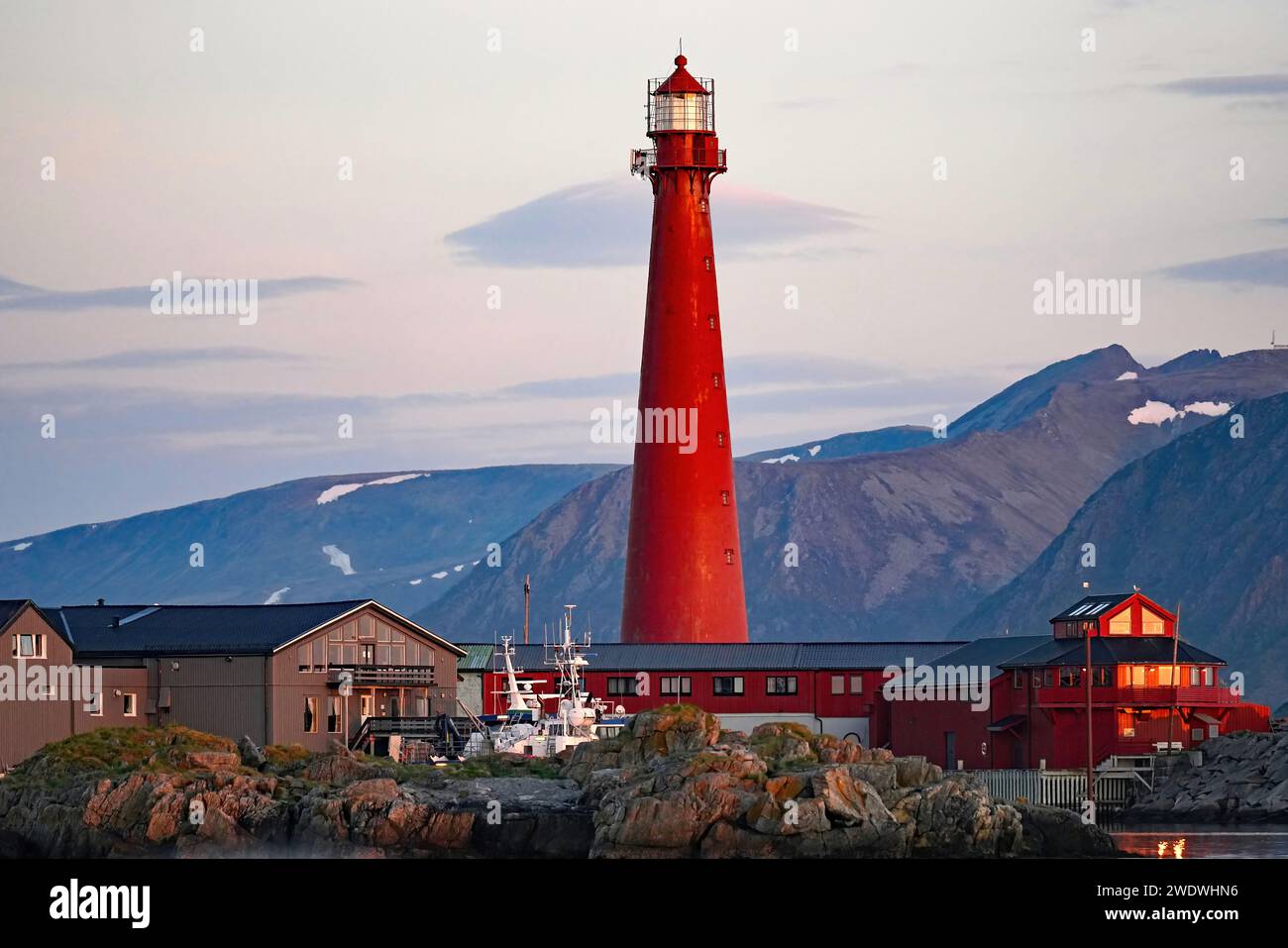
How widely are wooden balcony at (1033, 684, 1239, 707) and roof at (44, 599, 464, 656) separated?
19999 mm

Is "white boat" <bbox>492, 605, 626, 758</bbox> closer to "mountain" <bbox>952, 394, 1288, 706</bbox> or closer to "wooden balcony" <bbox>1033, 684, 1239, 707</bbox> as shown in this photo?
"wooden balcony" <bbox>1033, 684, 1239, 707</bbox>

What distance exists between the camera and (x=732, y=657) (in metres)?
84.8

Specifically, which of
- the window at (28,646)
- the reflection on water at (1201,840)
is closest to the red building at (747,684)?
the reflection on water at (1201,840)

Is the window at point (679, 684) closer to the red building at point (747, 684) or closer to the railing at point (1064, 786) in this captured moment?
the red building at point (747, 684)

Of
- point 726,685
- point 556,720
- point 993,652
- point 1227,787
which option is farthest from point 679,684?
point 1227,787

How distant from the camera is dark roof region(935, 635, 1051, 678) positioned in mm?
83000

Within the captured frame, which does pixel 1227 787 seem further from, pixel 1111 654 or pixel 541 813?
pixel 541 813

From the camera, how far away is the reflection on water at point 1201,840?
6244cm

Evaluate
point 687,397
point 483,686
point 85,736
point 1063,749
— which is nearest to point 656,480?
point 687,397

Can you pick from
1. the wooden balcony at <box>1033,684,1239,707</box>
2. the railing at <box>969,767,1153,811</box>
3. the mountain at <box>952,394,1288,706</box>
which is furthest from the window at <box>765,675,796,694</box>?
the mountain at <box>952,394,1288,706</box>

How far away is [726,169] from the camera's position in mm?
83312

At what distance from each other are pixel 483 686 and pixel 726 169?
20351 mm

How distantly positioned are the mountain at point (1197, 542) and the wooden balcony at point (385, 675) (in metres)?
92.1
